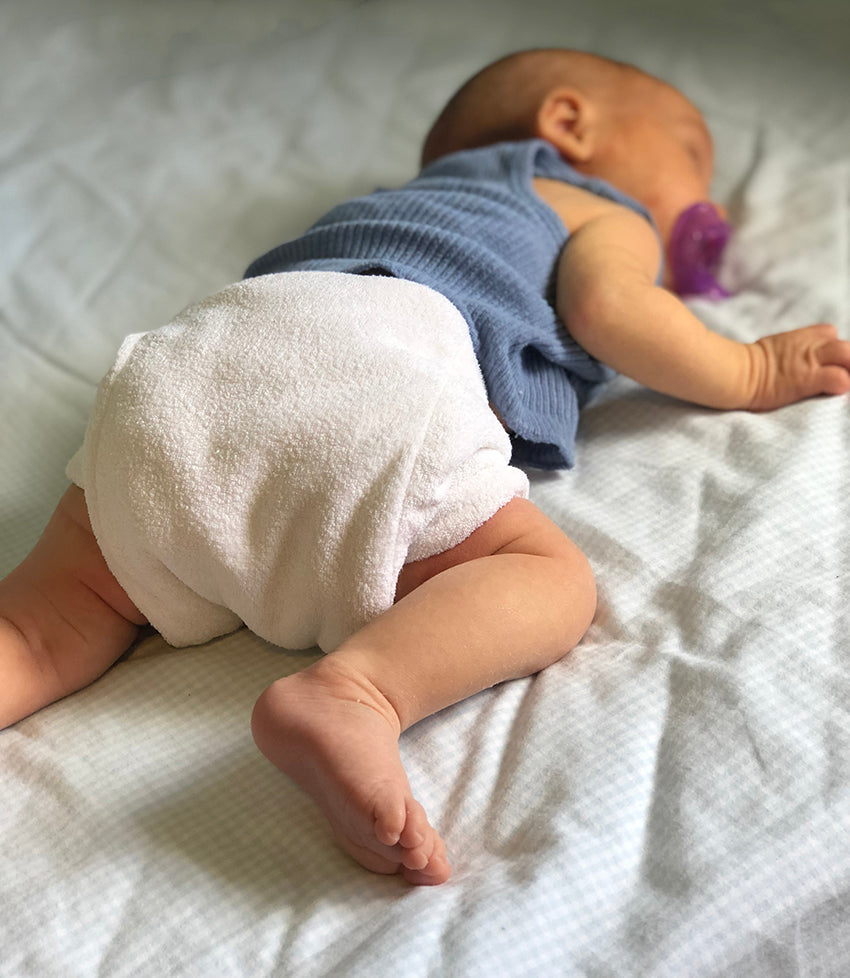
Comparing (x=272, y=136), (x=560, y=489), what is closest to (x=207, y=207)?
(x=272, y=136)

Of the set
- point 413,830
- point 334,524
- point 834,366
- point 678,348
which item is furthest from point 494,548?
point 834,366

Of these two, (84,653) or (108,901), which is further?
(84,653)

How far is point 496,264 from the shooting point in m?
1.00

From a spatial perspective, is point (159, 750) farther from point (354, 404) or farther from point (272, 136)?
point (272, 136)

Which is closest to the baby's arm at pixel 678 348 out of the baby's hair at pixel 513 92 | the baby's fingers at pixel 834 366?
the baby's fingers at pixel 834 366

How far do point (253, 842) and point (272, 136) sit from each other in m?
1.22

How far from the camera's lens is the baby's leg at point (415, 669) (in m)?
0.61

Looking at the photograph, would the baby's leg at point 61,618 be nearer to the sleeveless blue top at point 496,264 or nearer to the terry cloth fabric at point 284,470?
the terry cloth fabric at point 284,470

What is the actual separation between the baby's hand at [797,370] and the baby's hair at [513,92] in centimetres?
47

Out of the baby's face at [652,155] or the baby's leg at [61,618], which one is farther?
the baby's face at [652,155]

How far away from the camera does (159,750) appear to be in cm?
73

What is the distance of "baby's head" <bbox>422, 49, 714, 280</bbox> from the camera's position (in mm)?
1312

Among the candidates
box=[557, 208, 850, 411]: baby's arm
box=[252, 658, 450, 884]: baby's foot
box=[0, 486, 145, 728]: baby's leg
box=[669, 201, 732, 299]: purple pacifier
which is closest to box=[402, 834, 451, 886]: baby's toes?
box=[252, 658, 450, 884]: baby's foot

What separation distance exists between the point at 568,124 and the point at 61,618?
2.98 feet
